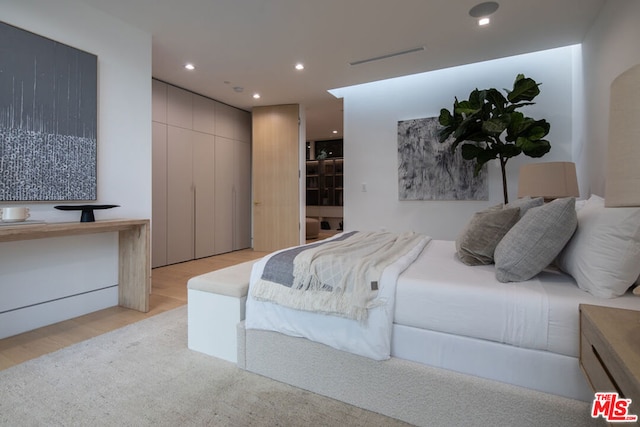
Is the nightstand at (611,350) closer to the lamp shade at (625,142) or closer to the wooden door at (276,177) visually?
the lamp shade at (625,142)

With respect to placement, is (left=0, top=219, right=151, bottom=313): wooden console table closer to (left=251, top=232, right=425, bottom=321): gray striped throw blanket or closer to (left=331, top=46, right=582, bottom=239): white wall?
(left=251, top=232, right=425, bottom=321): gray striped throw blanket

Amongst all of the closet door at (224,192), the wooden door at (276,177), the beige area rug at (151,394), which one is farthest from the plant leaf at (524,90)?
the closet door at (224,192)

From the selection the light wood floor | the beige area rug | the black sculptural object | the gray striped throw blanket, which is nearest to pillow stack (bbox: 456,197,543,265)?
the gray striped throw blanket

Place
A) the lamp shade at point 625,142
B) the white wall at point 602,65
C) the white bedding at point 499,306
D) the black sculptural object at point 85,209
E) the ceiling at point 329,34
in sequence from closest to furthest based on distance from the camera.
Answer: the lamp shade at point 625,142 → the white bedding at point 499,306 → the white wall at point 602,65 → the black sculptural object at point 85,209 → the ceiling at point 329,34

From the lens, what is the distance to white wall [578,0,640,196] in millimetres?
2143

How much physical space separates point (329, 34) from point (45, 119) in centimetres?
256

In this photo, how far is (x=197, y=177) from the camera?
4.95m

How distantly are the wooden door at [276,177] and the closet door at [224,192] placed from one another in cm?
41

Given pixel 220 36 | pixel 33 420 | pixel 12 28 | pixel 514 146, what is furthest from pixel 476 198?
pixel 12 28

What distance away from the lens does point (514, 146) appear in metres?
3.34

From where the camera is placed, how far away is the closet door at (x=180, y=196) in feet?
14.8

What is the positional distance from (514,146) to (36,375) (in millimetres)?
4358

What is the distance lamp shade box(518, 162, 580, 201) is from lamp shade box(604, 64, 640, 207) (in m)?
2.41

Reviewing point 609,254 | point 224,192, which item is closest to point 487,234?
point 609,254
